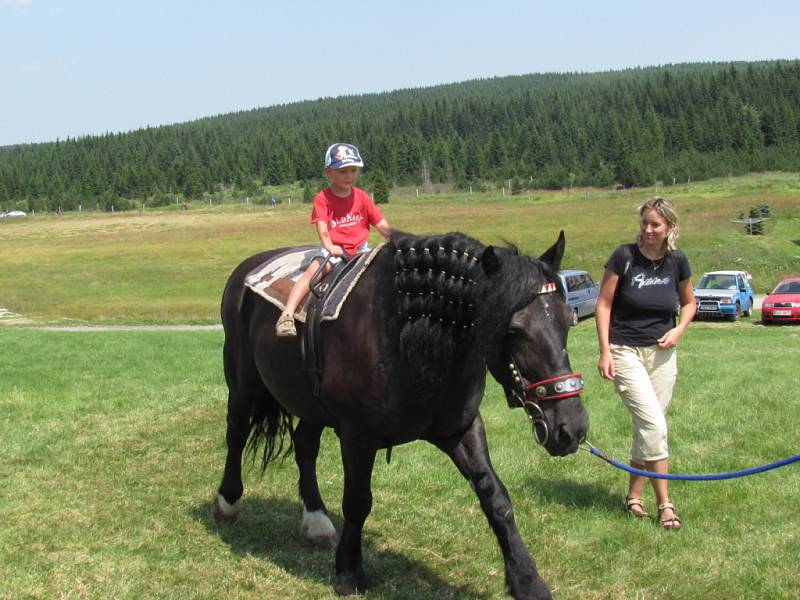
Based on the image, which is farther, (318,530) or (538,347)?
(318,530)

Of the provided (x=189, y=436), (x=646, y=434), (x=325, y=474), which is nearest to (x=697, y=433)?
(x=646, y=434)

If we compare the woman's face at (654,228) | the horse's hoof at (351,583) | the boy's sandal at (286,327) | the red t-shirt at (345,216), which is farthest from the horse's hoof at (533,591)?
the woman's face at (654,228)

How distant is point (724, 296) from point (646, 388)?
79.2ft

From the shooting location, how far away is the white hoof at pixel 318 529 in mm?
5793

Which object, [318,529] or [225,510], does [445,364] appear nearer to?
[318,529]

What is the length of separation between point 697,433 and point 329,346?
515 cm

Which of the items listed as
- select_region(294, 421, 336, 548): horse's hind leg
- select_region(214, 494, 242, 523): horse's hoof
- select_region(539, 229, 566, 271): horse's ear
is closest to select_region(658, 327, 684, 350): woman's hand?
select_region(539, 229, 566, 271): horse's ear

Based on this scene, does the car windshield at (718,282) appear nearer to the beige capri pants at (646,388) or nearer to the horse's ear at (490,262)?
the beige capri pants at (646,388)

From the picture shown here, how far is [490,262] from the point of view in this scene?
398cm

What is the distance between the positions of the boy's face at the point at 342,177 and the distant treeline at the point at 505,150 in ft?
381

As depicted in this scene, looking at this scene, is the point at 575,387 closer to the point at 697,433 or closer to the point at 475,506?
the point at 475,506

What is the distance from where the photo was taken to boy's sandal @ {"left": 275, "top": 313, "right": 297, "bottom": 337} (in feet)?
17.0

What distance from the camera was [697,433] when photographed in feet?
27.6

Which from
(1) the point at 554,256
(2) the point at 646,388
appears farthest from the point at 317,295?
(2) the point at 646,388
